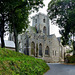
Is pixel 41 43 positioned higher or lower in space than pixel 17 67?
lower

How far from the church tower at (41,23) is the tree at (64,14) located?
89.2ft

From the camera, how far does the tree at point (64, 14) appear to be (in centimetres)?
2491

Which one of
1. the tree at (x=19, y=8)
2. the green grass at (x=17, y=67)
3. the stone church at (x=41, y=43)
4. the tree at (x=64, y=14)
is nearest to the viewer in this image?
the green grass at (x=17, y=67)

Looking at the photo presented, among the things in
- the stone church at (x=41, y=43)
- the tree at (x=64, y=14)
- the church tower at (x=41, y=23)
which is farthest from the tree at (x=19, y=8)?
the church tower at (x=41, y=23)

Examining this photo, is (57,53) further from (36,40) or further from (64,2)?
(64,2)

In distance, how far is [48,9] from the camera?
3075 centimetres

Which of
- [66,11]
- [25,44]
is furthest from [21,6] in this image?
[25,44]

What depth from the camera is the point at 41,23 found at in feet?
191

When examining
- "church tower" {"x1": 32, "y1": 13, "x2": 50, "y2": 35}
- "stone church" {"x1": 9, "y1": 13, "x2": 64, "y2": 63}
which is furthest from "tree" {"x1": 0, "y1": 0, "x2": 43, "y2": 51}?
"church tower" {"x1": 32, "y1": 13, "x2": 50, "y2": 35}

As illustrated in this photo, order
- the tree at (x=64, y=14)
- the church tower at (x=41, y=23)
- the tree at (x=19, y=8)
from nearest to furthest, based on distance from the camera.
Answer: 1. the tree at (x=19, y=8)
2. the tree at (x=64, y=14)
3. the church tower at (x=41, y=23)

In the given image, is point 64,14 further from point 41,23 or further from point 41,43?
point 41,23

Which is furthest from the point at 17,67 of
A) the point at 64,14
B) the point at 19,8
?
the point at 64,14

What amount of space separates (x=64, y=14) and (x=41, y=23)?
104 feet

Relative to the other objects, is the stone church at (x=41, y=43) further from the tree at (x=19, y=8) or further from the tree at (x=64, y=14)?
the tree at (x=19, y=8)
